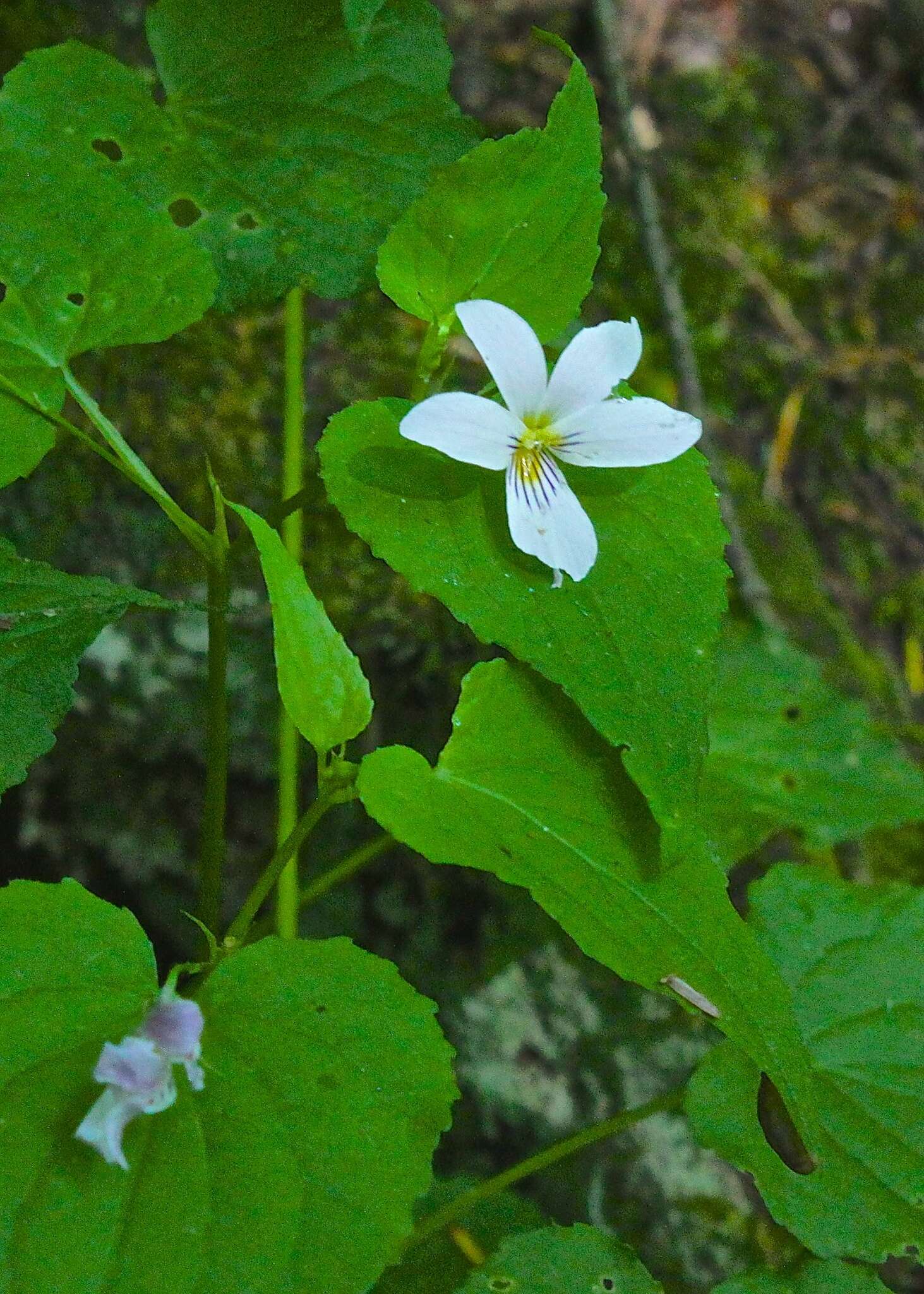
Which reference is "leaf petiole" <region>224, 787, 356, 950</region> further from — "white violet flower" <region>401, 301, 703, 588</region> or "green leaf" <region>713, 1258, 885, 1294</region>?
"green leaf" <region>713, 1258, 885, 1294</region>

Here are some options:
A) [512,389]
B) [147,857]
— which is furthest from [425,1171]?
[147,857]

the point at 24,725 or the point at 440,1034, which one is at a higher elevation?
the point at 24,725

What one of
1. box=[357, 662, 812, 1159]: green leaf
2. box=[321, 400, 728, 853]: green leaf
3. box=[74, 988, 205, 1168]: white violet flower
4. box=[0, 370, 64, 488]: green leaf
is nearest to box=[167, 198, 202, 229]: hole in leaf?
box=[0, 370, 64, 488]: green leaf

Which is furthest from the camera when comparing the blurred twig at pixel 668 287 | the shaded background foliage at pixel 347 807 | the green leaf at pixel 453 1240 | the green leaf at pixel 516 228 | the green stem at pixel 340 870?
the blurred twig at pixel 668 287

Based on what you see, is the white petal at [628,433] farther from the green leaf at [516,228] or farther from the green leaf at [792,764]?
the green leaf at [792,764]

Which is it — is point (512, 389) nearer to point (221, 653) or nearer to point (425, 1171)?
point (221, 653)

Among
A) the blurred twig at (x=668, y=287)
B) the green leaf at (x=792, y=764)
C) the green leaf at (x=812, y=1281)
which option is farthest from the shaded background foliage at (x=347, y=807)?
the green leaf at (x=812, y=1281)

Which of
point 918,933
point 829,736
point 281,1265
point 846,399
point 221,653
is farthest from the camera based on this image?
point 846,399
